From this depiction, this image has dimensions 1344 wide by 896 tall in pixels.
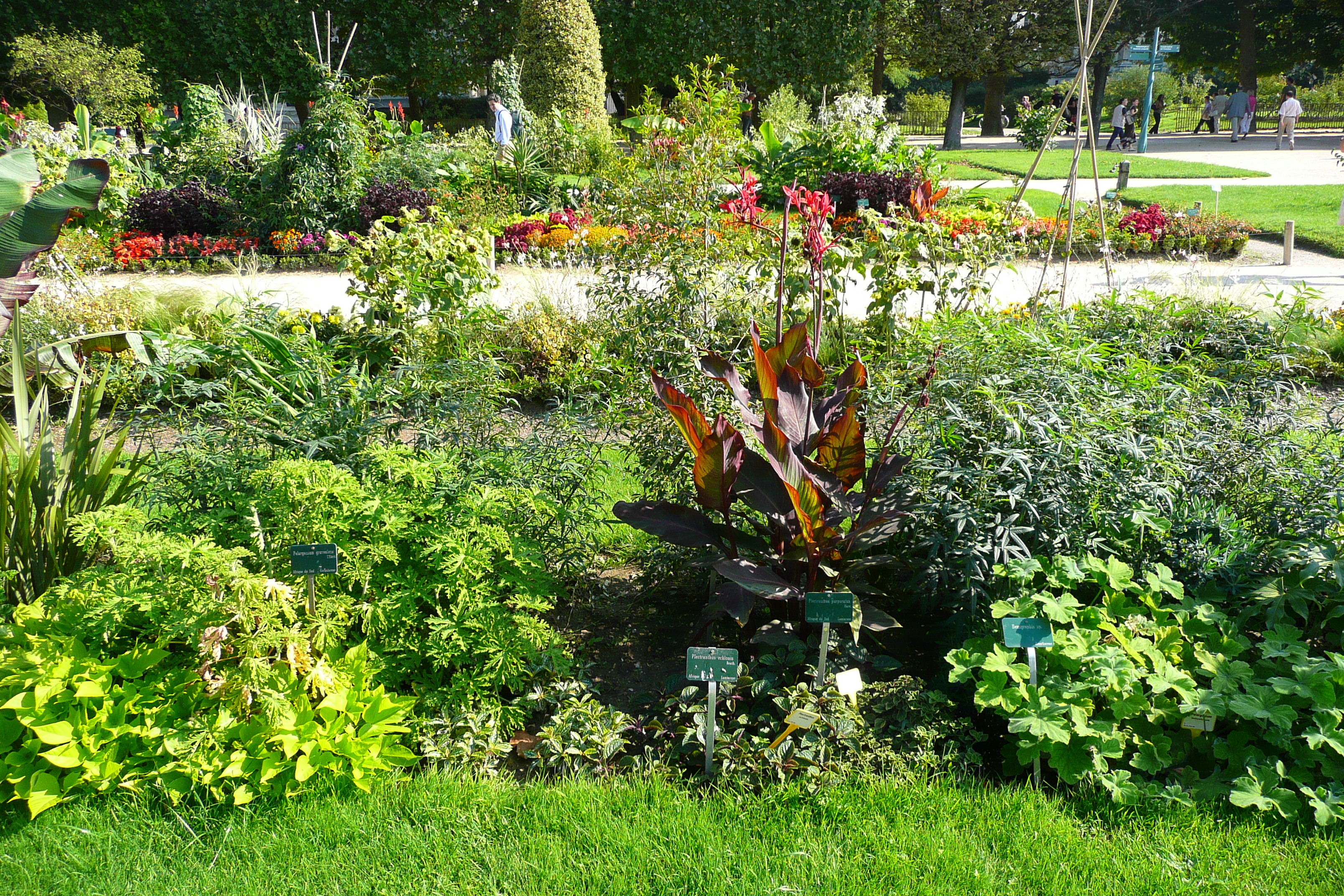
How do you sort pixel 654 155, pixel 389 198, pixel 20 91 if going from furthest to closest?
pixel 20 91, pixel 389 198, pixel 654 155

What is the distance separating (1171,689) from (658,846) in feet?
5.59

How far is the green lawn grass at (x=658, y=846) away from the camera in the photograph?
234cm

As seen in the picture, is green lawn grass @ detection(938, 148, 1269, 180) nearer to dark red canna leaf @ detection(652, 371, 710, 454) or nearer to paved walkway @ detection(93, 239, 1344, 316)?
paved walkway @ detection(93, 239, 1344, 316)

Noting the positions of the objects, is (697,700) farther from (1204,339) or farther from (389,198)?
(389,198)

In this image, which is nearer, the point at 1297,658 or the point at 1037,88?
the point at 1297,658

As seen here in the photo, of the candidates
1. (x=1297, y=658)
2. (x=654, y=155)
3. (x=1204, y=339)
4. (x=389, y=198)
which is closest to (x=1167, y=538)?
(x=1297, y=658)

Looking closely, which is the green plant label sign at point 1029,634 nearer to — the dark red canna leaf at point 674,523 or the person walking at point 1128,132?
the dark red canna leaf at point 674,523

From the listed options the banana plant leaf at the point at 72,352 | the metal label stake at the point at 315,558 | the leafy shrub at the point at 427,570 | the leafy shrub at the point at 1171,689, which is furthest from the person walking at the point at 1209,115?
the metal label stake at the point at 315,558

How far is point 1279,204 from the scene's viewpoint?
15.4m

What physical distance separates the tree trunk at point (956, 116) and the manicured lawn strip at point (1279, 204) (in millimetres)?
12121

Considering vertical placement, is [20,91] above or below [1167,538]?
above

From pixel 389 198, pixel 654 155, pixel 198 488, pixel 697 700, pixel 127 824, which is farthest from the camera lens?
pixel 389 198

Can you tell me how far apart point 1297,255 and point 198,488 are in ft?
42.4

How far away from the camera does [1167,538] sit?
10.1ft
